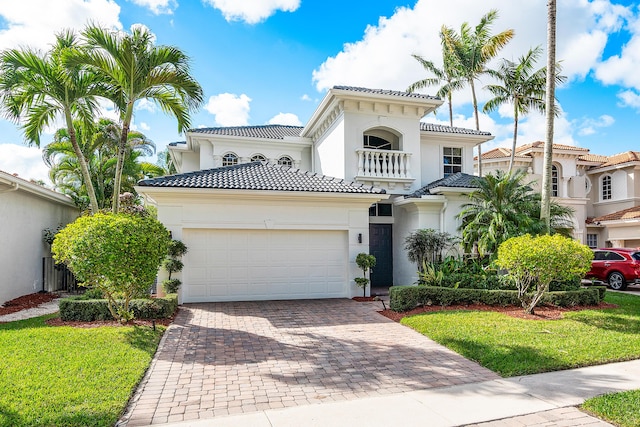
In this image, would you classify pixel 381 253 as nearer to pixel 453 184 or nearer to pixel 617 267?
pixel 453 184

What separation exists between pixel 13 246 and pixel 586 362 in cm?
1520

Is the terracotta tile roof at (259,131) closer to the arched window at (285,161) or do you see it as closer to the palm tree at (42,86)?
the arched window at (285,161)

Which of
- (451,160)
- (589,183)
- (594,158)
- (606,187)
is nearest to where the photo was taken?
(451,160)

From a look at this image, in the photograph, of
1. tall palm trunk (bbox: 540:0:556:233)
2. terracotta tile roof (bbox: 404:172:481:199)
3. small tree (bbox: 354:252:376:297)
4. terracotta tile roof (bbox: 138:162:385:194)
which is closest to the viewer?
terracotta tile roof (bbox: 138:162:385:194)

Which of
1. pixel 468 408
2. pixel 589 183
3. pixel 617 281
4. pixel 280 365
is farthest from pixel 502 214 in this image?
pixel 589 183

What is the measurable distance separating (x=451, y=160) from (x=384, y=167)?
4285mm

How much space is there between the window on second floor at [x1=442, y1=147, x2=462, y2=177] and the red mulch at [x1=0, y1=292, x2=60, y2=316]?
15975 millimetres

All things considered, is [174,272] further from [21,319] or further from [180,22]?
[180,22]

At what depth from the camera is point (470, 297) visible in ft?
34.3

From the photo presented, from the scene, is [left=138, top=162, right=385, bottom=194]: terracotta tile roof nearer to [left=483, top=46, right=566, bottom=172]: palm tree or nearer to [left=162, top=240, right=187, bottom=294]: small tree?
[left=162, top=240, right=187, bottom=294]: small tree

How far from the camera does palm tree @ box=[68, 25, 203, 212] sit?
9492 millimetres

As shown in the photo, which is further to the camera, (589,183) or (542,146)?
(589,183)

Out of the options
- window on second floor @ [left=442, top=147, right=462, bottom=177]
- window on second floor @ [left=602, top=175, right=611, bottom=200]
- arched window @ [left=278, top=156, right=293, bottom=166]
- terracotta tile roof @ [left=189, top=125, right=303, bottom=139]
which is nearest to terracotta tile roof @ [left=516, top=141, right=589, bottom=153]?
window on second floor @ [left=602, top=175, right=611, bottom=200]

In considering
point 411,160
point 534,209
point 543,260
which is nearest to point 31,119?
point 411,160
